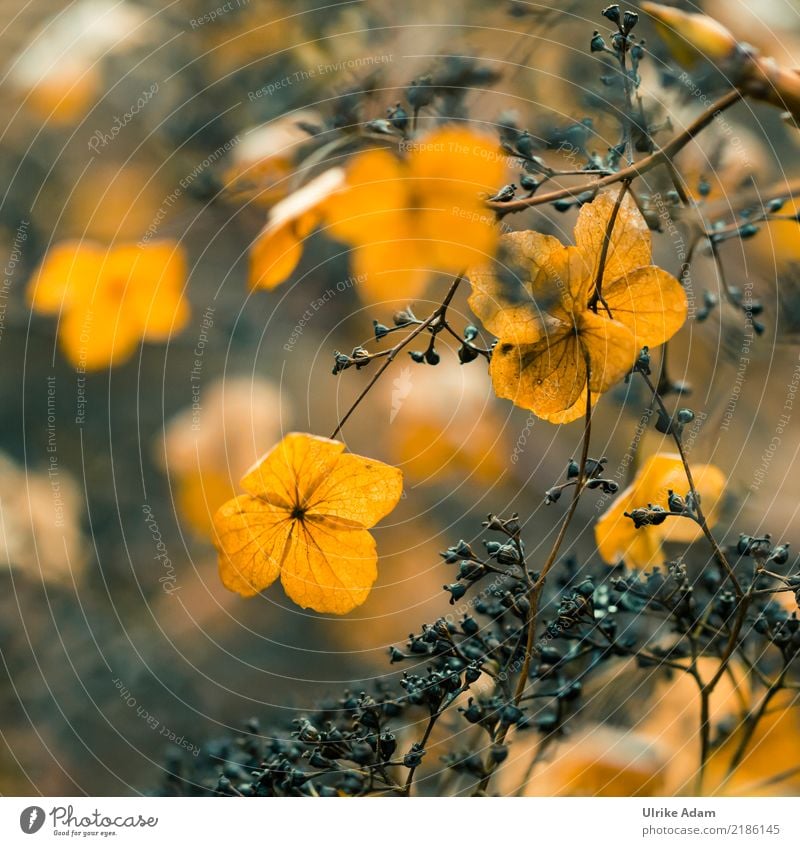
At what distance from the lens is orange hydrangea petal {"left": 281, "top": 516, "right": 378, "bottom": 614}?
0.39 m

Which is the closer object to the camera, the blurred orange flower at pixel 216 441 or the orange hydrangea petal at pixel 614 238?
the orange hydrangea petal at pixel 614 238

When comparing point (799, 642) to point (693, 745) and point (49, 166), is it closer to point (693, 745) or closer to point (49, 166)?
point (693, 745)

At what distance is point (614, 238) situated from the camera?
15.2 inches

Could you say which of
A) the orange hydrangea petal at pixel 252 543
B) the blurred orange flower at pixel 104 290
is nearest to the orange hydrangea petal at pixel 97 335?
the blurred orange flower at pixel 104 290

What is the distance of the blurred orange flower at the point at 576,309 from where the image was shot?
0.38 m

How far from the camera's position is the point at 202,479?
51 cm

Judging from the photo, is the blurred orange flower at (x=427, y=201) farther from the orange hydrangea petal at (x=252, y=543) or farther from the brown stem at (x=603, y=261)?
the orange hydrangea petal at (x=252, y=543)

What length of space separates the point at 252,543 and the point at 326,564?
0.15ft

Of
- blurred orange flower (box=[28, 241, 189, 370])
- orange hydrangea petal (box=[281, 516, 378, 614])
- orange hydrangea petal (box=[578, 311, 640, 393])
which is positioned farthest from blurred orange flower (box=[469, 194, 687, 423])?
blurred orange flower (box=[28, 241, 189, 370])

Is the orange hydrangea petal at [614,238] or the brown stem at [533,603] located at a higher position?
the orange hydrangea petal at [614,238]

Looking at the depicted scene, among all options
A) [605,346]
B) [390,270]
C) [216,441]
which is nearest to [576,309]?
[605,346]

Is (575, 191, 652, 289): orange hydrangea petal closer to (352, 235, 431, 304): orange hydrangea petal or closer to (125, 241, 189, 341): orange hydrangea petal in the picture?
(352, 235, 431, 304): orange hydrangea petal

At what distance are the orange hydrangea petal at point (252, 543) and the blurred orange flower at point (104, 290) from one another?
0.14 metres
